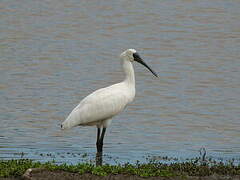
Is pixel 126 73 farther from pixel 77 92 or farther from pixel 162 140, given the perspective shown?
pixel 77 92

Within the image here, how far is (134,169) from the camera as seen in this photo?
897 centimetres

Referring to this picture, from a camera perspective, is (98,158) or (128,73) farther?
(128,73)

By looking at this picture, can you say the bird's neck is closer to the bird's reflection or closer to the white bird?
the white bird

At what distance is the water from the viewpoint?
12062mm

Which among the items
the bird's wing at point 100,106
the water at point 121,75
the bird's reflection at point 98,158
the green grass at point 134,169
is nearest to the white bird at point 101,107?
the bird's wing at point 100,106

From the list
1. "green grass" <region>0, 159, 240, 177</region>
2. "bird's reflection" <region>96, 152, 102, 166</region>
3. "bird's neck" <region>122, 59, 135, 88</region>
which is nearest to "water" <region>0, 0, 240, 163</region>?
"bird's reflection" <region>96, 152, 102, 166</region>

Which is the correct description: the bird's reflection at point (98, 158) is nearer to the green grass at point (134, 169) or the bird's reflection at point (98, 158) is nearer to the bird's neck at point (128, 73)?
the green grass at point (134, 169)

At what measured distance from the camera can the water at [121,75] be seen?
12062 millimetres

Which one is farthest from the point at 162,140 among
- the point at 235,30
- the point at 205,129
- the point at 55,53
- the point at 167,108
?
the point at 235,30

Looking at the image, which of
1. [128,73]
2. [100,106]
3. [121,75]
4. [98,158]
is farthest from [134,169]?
[121,75]

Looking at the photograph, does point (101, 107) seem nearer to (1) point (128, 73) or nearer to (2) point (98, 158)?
(1) point (128, 73)

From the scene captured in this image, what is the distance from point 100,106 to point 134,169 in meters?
2.46

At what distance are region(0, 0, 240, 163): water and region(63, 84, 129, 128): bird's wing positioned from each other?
1.56ft

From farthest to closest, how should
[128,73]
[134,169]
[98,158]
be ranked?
[128,73], [98,158], [134,169]
